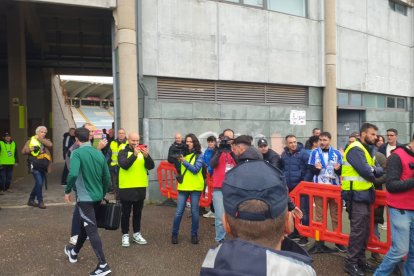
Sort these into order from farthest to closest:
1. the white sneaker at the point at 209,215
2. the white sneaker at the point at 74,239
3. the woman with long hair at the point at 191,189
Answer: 1. the white sneaker at the point at 209,215
2. the woman with long hair at the point at 191,189
3. the white sneaker at the point at 74,239

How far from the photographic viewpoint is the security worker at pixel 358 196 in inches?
178

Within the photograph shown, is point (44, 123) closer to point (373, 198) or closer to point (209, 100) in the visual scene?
point (209, 100)

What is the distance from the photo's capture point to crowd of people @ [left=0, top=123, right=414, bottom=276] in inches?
54.7

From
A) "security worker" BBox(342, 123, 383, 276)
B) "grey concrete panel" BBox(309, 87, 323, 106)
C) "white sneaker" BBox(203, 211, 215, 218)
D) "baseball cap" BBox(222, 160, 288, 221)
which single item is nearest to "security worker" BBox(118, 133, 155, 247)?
"white sneaker" BBox(203, 211, 215, 218)

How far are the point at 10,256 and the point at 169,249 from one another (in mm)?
2315

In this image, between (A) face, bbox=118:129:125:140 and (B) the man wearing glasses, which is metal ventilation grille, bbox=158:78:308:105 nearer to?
(A) face, bbox=118:129:125:140

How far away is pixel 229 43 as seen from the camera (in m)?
10.4

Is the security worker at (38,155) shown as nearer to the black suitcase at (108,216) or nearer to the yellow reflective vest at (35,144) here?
the yellow reflective vest at (35,144)

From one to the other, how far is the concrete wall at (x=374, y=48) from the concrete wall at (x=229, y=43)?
142 centimetres

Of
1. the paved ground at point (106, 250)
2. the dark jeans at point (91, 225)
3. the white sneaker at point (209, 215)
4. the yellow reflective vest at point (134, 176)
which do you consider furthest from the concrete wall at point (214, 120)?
the dark jeans at point (91, 225)

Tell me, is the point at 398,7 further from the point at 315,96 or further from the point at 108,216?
the point at 108,216

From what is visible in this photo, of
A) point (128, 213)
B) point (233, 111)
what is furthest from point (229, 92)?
point (128, 213)

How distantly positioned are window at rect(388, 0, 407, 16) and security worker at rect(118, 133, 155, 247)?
13.8 metres

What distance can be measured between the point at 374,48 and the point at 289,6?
173 inches
